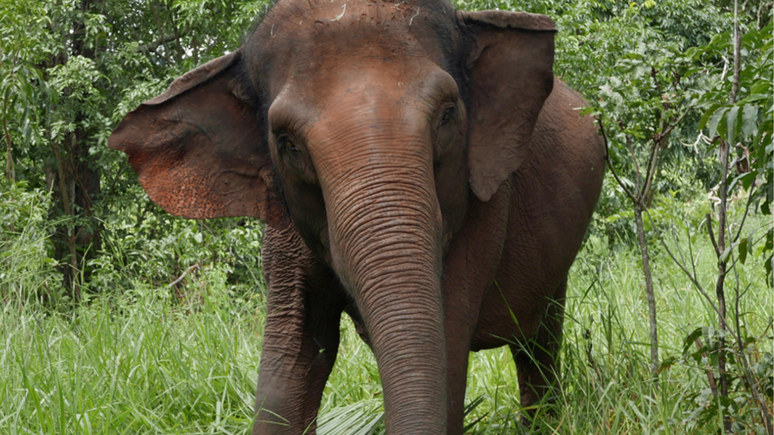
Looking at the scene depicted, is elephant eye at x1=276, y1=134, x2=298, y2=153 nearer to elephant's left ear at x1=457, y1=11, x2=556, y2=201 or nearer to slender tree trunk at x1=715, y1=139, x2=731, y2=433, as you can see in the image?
elephant's left ear at x1=457, y1=11, x2=556, y2=201

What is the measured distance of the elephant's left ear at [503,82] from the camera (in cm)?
296

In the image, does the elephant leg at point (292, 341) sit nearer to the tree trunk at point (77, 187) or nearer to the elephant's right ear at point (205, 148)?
the elephant's right ear at point (205, 148)

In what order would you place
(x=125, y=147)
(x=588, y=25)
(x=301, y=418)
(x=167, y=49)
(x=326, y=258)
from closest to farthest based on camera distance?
(x=326, y=258) → (x=125, y=147) → (x=301, y=418) → (x=588, y=25) → (x=167, y=49)

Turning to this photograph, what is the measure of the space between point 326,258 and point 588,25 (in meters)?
4.18

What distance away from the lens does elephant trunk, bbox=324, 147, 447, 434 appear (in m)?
2.26

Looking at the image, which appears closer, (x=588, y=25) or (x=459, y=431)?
(x=459, y=431)

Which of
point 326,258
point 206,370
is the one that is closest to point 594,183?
point 326,258

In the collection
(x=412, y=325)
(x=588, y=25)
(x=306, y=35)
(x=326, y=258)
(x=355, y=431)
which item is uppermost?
(x=588, y=25)

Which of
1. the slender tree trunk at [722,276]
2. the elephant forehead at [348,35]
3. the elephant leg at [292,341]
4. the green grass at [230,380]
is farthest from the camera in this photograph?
the green grass at [230,380]

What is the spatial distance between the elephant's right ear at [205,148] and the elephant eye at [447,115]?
72 centimetres

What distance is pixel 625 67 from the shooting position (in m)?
3.36

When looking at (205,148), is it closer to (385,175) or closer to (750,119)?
(385,175)

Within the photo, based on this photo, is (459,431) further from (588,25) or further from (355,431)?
(588,25)

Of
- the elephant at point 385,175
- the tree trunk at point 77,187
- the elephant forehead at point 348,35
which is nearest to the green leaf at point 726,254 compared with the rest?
the elephant at point 385,175
